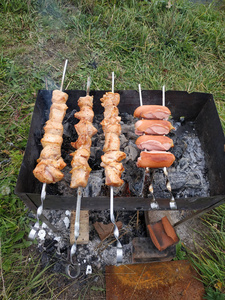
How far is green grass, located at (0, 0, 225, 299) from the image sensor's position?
174 inches

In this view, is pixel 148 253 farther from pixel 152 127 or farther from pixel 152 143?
pixel 152 127

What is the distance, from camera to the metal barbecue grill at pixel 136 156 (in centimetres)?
232

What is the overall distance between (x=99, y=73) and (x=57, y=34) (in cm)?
167

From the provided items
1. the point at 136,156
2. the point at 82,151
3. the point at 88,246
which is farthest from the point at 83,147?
the point at 88,246

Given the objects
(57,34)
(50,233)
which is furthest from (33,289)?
(57,34)

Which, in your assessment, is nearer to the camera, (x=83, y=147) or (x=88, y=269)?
(x=83, y=147)

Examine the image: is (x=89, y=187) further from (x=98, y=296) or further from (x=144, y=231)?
(x=98, y=296)

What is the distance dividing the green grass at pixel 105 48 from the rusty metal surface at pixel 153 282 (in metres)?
2.87

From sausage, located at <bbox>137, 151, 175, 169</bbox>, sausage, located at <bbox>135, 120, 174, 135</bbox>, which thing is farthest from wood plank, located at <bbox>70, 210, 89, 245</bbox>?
sausage, located at <bbox>135, 120, 174, 135</bbox>

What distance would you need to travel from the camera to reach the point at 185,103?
3.42 meters

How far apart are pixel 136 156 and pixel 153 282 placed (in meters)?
1.64

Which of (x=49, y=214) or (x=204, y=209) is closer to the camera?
(x=204, y=209)

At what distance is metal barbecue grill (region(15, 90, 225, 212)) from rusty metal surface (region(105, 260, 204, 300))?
2.99 ft

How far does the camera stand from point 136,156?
9.75 ft
